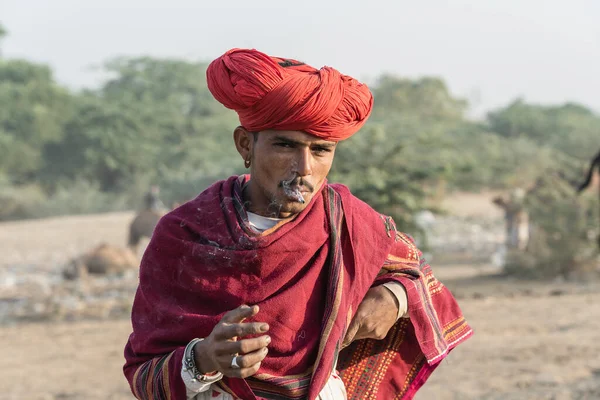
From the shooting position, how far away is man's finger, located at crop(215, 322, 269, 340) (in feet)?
6.31

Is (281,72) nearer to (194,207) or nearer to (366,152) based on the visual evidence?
(194,207)

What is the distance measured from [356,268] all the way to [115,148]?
33.2 metres

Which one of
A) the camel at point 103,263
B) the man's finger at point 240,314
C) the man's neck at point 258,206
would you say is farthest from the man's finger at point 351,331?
the camel at point 103,263

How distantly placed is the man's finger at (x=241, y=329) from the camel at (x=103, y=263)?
12.8 meters

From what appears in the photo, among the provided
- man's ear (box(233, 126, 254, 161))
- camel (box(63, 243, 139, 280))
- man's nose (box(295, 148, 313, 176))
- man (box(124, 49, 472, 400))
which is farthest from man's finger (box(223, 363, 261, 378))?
camel (box(63, 243, 139, 280))

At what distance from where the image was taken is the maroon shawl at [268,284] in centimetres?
220

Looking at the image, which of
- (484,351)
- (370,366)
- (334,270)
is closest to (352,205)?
(334,270)

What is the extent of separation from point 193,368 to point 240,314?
26cm

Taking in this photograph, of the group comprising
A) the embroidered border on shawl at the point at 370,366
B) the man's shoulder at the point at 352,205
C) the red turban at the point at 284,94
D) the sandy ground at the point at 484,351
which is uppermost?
the red turban at the point at 284,94

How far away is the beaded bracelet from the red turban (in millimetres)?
610

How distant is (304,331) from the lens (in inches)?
88.0

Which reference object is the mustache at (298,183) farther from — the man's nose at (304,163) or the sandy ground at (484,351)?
the sandy ground at (484,351)

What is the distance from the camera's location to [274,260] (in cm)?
221

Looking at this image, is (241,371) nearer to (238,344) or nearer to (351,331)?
(238,344)
